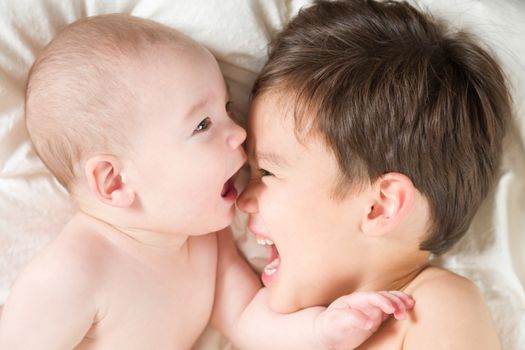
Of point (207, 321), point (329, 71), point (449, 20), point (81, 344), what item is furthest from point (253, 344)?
point (449, 20)

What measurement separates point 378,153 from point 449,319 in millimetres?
336

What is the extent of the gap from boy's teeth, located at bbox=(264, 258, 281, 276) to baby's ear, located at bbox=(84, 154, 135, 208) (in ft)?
1.18

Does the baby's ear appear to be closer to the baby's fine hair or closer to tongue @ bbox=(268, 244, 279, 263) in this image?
the baby's fine hair

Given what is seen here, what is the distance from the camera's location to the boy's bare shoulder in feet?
4.32

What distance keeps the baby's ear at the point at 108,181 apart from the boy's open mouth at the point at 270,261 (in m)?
0.31

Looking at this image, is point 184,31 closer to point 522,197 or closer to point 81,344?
point 81,344

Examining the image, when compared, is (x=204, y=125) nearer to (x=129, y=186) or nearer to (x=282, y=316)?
(x=129, y=186)

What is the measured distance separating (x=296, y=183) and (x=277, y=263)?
9.6 inches

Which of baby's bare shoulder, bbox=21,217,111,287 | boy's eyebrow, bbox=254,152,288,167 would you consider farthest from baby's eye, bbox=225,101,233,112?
baby's bare shoulder, bbox=21,217,111,287

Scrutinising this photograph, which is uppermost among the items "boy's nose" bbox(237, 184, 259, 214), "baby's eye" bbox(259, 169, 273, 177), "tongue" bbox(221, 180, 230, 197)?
"baby's eye" bbox(259, 169, 273, 177)

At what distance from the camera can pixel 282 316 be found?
1484 millimetres

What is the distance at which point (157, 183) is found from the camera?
1.30 metres

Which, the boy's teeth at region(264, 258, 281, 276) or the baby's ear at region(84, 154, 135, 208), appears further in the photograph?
the boy's teeth at region(264, 258, 281, 276)

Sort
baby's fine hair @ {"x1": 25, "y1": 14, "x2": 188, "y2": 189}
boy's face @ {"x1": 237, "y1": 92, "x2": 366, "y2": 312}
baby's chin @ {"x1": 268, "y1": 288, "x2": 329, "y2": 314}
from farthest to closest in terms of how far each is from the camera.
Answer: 1. baby's chin @ {"x1": 268, "y1": 288, "x2": 329, "y2": 314}
2. boy's face @ {"x1": 237, "y1": 92, "x2": 366, "y2": 312}
3. baby's fine hair @ {"x1": 25, "y1": 14, "x2": 188, "y2": 189}
